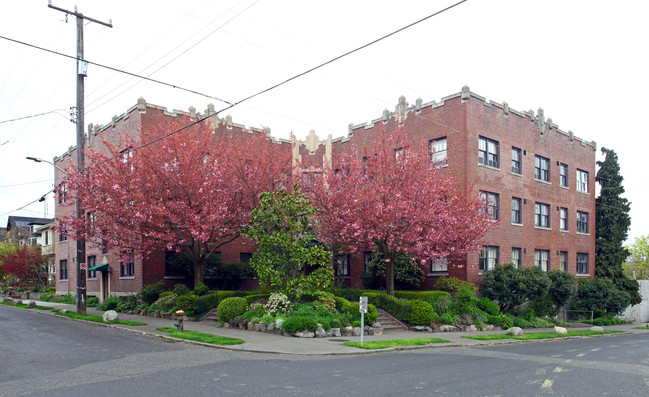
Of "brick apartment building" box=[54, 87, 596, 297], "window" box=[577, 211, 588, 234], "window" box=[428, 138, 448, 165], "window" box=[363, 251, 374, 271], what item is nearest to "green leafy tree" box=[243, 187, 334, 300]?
"brick apartment building" box=[54, 87, 596, 297]

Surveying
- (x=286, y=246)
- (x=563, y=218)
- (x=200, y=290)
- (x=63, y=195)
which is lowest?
(x=200, y=290)

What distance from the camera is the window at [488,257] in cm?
2966

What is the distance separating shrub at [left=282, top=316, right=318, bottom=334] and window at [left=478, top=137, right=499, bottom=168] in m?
15.0

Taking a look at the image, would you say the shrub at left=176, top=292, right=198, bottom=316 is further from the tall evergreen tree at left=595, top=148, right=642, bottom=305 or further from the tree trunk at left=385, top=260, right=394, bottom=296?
the tall evergreen tree at left=595, top=148, right=642, bottom=305

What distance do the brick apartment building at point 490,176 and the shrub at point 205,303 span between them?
527cm

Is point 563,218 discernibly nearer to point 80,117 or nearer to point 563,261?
point 563,261

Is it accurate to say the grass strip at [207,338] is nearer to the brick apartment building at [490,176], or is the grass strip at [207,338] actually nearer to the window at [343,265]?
the brick apartment building at [490,176]

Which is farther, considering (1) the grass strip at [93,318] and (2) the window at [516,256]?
(2) the window at [516,256]

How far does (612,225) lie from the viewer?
131 feet

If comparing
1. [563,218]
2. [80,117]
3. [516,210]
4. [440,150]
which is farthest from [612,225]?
[80,117]

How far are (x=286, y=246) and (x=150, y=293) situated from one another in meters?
10.3

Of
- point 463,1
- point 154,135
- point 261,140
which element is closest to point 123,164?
point 154,135

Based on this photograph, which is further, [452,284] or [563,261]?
[563,261]

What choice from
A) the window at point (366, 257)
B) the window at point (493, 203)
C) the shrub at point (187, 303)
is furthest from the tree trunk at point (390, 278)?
the shrub at point (187, 303)
